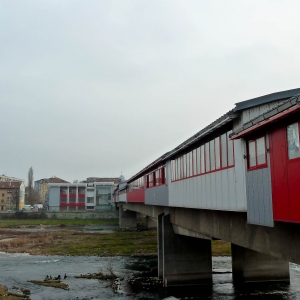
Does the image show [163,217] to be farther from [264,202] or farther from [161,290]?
[264,202]

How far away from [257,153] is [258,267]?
63.8 ft

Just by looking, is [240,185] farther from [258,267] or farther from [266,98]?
[258,267]

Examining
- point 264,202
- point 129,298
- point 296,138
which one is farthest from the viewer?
point 129,298

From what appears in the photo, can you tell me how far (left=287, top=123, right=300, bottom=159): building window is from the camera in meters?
9.11

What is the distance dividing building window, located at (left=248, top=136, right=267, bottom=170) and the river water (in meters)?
15.4

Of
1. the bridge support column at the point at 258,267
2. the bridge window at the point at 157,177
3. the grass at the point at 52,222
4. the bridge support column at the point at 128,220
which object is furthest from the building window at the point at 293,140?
the grass at the point at 52,222

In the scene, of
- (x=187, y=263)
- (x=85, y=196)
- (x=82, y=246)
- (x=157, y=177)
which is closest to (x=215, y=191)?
(x=187, y=263)

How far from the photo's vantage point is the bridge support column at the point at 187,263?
26922mm

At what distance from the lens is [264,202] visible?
1079cm

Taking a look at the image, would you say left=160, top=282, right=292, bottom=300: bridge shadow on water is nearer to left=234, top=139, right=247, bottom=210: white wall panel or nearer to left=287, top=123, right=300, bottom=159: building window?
left=234, top=139, right=247, bottom=210: white wall panel

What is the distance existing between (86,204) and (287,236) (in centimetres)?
11612

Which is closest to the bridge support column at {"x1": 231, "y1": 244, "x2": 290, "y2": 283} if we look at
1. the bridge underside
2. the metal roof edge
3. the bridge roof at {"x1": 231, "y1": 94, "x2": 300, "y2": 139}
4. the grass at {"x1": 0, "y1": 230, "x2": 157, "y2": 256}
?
the bridge underside

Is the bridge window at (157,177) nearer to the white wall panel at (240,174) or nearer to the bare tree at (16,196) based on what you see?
the white wall panel at (240,174)

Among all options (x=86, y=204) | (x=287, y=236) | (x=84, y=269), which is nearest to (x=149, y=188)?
(x=84, y=269)
